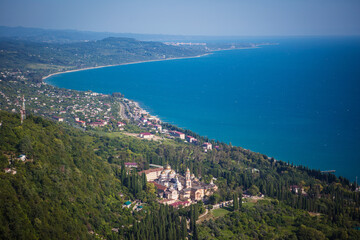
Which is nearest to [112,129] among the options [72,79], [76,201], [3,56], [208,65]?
[76,201]

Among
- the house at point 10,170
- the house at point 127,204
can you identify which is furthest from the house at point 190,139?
the house at point 10,170

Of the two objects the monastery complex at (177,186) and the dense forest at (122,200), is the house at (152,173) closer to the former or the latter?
the monastery complex at (177,186)

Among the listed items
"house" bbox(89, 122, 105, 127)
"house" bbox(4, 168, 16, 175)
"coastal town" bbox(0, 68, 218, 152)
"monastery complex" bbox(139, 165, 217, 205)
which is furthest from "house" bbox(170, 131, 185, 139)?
"house" bbox(4, 168, 16, 175)

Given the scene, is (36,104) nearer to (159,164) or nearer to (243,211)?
(159,164)

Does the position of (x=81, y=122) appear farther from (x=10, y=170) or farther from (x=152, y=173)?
(x=10, y=170)

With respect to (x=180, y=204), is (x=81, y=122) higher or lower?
higher

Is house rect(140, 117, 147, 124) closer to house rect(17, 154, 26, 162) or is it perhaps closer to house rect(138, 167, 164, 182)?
house rect(138, 167, 164, 182)

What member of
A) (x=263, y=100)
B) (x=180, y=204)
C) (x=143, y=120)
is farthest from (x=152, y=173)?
(x=263, y=100)

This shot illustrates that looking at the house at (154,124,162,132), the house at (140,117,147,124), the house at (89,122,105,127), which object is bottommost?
the house at (154,124,162,132)
